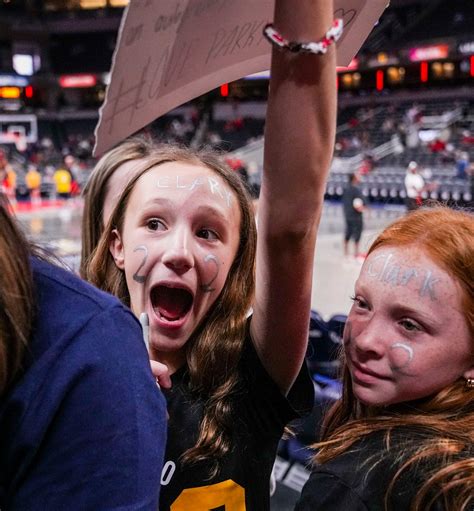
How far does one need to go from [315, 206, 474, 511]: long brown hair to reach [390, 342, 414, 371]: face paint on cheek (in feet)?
0.23

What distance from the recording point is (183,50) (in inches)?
33.9

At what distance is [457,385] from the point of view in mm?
974

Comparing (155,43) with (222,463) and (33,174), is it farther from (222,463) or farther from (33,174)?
(33,174)

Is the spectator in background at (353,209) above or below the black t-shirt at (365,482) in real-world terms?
below

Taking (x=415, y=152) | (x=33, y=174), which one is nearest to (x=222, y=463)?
(x=33, y=174)

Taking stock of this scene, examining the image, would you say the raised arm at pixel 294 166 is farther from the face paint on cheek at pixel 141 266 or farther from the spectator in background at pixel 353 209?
the spectator in background at pixel 353 209

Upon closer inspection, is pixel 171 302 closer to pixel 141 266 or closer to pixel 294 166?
pixel 141 266

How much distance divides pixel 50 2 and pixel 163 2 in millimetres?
31834

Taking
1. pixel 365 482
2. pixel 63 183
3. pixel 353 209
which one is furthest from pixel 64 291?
pixel 63 183

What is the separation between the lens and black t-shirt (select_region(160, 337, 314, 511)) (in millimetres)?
1042

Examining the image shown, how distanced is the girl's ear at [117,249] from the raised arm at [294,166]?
0.36m

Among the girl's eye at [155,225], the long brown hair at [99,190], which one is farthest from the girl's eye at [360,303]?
the long brown hair at [99,190]

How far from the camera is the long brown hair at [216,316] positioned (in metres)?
1.07

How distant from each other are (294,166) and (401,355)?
0.36 meters
